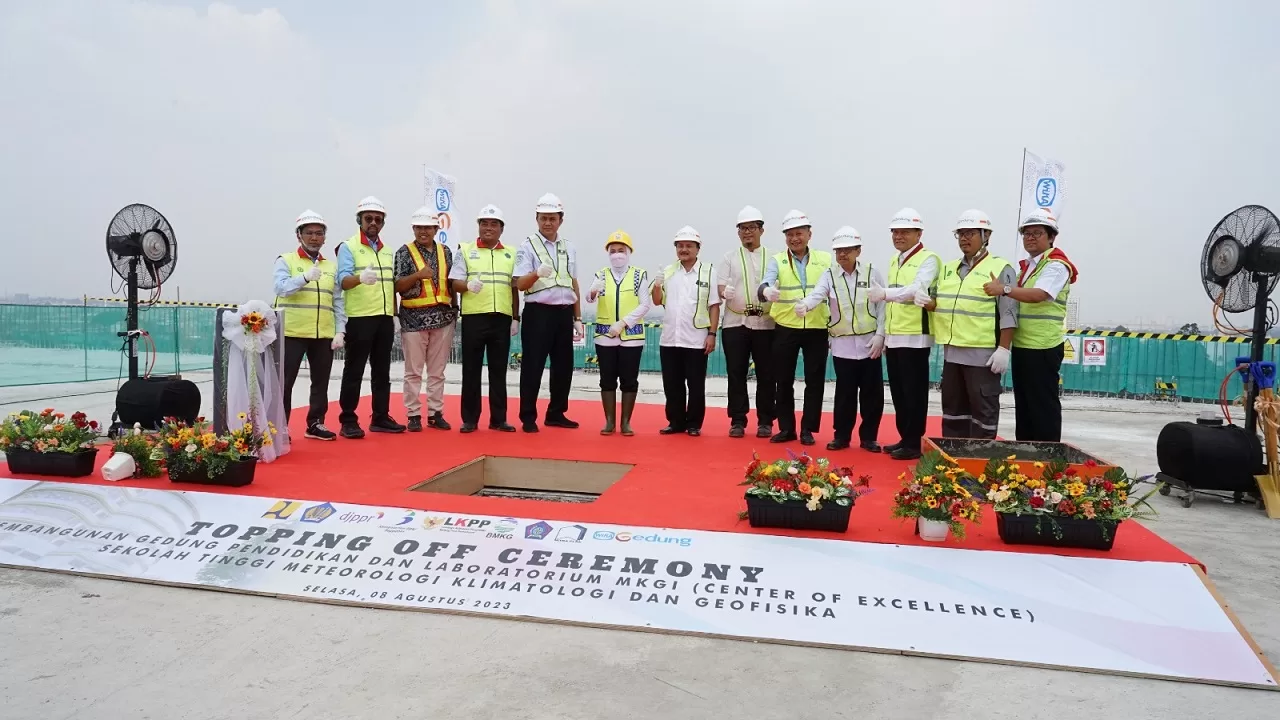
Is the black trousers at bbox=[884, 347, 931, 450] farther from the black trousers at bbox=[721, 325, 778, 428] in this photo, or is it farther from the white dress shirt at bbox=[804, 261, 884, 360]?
the black trousers at bbox=[721, 325, 778, 428]

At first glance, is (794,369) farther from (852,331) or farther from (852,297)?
(852,297)

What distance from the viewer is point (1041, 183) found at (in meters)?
9.48

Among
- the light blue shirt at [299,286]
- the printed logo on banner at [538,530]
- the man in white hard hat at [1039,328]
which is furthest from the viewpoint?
the light blue shirt at [299,286]

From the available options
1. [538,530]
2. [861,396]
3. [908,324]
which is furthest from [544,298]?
[538,530]

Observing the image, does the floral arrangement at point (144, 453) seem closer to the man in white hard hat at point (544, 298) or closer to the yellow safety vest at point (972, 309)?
the man in white hard hat at point (544, 298)

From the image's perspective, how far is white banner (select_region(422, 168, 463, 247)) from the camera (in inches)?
418

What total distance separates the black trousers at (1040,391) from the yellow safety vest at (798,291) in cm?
138

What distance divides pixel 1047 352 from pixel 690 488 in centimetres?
243

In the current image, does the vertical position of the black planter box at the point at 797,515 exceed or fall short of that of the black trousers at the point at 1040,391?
it falls short

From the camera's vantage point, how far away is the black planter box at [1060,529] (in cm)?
348

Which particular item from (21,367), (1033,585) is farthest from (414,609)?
(21,367)

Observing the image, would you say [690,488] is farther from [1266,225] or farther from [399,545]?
[1266,225]

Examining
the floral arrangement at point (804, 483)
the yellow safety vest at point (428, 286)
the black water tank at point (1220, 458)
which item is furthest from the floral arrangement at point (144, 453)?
the black water tank at point (1220, 458)

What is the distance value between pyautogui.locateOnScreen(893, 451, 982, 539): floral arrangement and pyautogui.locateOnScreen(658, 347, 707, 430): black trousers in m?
2.82
